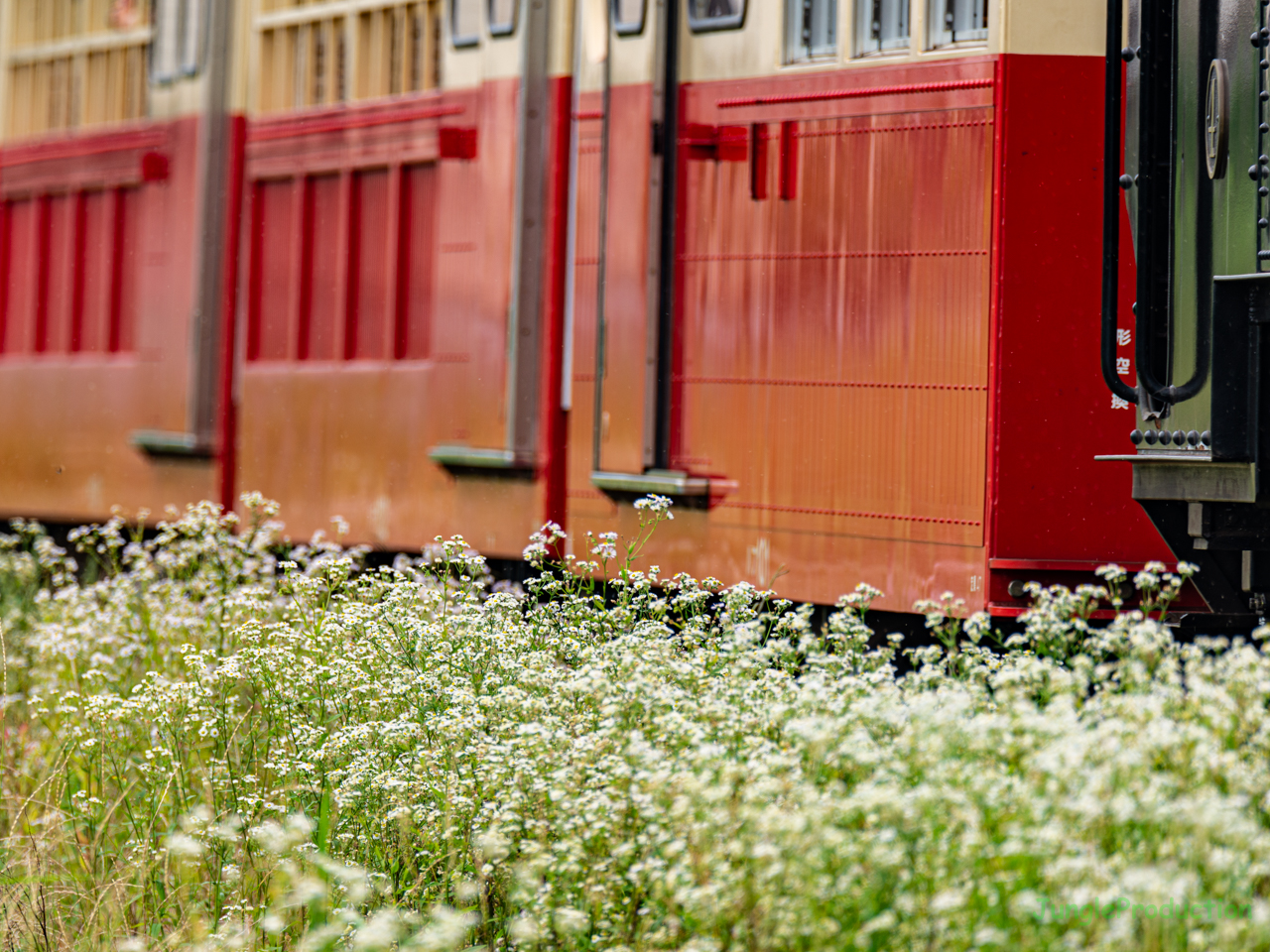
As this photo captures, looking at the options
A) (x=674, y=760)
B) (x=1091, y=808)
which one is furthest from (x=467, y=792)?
(x=1091, y=808)

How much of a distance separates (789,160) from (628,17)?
3.33 ft

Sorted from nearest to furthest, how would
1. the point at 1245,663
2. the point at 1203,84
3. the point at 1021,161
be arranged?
1. the point at 1245,663
2. the point at 1203,84
3. the point at 1021,161

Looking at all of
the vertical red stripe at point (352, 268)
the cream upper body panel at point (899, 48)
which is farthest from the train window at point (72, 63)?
the cream upper body panel at point (899, 48)

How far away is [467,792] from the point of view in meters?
4.09

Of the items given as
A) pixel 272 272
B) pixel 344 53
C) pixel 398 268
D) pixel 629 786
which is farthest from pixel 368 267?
pixel 629 786

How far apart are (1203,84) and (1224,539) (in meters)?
1.24

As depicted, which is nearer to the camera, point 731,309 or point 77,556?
point 731,309

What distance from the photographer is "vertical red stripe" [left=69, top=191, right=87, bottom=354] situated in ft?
32.0

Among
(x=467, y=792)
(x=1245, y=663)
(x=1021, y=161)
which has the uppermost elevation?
(x=1021, y=161)

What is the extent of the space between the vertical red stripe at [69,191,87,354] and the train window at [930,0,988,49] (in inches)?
232

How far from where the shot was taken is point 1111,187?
4664 mm

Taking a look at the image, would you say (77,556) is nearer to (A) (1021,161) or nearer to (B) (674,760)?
(A) (1021,161)

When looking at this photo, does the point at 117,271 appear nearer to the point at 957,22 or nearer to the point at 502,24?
the point at 502,24

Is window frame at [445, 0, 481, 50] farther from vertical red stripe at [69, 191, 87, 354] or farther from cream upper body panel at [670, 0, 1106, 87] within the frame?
vertical red stripe at [69, 191, 87, 354]
